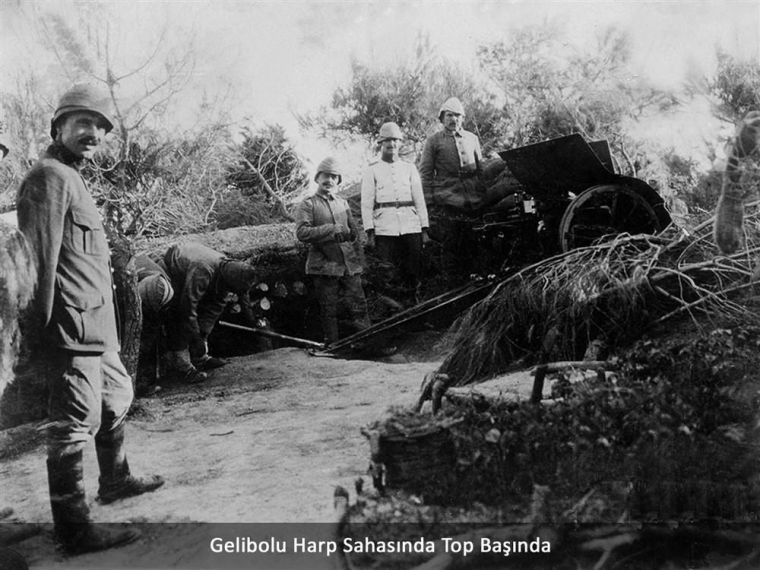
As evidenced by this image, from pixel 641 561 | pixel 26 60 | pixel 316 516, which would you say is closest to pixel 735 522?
pixel 641 561

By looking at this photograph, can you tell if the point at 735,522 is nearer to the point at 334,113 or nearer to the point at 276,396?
the point at 276,396

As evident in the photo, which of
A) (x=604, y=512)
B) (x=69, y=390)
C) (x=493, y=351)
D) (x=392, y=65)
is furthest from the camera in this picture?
(x=392, y=65)

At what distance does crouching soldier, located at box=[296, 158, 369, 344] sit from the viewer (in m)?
4.56

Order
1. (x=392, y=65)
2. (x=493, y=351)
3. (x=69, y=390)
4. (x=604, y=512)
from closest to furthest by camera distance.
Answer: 1. (x=69, y=390)
2. (x=604, y=512)
3. (x=493, y=351)
4. (x=392, y=65)

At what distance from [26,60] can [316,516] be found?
325 centimetres

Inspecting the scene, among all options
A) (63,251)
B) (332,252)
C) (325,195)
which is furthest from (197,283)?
(63,251)

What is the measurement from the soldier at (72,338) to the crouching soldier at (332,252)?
5.11 feet

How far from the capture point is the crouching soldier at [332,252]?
4.56m

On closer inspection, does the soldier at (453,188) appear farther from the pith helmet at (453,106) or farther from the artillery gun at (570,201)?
the artillery gun at (570,201)

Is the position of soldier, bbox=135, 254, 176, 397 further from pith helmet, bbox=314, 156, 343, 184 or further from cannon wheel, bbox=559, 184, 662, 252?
cannon wheel, bbox=559, 184, 662, 252

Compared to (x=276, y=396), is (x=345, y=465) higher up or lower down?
lower down

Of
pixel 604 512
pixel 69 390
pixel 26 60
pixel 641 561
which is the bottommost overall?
pixel 641 561

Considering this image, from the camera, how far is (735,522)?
3637mm

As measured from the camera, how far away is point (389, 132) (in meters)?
4.52
